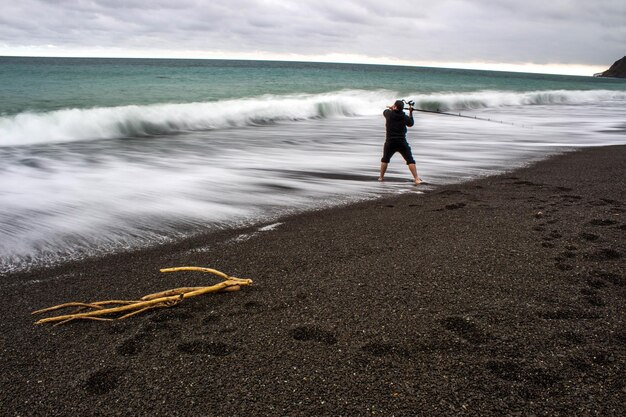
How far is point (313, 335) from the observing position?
2.95 meters

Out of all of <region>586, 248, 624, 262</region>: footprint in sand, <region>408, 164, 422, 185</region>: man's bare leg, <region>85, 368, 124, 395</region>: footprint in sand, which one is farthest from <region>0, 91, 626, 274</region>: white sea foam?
<region>586, 248, 624, 262</region>: footprint in sand

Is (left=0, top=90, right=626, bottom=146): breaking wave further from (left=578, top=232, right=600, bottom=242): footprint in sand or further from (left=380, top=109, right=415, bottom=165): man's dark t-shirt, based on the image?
(left=578, top=232, right=600, bottom=242): footprint in sand

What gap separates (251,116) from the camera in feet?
65.7

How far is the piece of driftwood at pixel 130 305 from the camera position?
10.7 feet

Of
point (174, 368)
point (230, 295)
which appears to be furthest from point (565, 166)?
point (174, 368)

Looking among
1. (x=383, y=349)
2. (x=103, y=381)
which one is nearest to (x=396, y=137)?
(x=383, y=349)

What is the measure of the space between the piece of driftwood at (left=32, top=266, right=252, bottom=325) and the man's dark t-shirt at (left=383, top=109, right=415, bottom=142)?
514cm

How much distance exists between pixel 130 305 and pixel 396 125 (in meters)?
5.93

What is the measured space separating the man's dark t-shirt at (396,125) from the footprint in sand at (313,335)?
18.4ft

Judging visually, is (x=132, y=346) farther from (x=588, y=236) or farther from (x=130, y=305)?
(x=588, y=236)

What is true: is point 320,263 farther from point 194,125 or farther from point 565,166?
point 194,125

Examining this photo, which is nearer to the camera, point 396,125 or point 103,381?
point 103,381

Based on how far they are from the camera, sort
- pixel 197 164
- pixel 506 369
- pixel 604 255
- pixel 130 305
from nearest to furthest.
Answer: pixel 506 369, pixel 130 305, pixel 604 255, pixel 197 164

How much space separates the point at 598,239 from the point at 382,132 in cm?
1180
